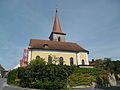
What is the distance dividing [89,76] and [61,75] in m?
4.72

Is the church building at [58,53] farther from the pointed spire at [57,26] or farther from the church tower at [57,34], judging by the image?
the pointed spire at [57,26]

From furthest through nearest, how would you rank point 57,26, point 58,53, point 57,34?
point 57,26, point 57,34, point 58,53

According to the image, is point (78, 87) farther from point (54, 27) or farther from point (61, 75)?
point (54, 27)

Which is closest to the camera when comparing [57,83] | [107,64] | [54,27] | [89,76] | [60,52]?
[57,83]

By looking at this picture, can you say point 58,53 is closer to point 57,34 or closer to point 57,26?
point 57,34

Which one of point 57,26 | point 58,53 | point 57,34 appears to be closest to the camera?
point 58,53

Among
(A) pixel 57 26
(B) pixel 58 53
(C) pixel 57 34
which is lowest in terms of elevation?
(B) pixel 58 53

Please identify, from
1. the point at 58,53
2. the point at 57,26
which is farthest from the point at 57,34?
the point at 58,53

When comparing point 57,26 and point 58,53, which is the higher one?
point 57,26

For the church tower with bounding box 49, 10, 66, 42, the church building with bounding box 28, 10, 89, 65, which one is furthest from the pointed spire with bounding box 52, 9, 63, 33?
the church building with bounding box 28, 10, 89, 65

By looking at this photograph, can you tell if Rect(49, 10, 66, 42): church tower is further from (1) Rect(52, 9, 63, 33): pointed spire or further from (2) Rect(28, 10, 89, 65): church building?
(2) Rect(28, 10, 89, 65): church building

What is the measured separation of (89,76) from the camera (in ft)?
58.5


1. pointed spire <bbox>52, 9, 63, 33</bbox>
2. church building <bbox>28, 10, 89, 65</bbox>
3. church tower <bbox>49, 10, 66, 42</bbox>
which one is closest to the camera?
church building <bbox>28, 10, 89, 65</bbox>

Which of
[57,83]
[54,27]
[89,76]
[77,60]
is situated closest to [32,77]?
Result: [57,83]
